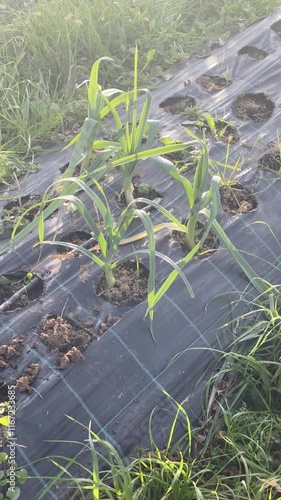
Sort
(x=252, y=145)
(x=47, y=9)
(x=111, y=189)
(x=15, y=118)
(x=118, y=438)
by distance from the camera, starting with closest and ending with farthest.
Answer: (x=118, y=438) < (x=111, y=189) < (x=252, y=145) < (x=15, y=118) < (x=47, y=9)

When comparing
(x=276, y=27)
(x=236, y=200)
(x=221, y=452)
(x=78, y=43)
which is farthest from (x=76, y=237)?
(x=276, y=27)

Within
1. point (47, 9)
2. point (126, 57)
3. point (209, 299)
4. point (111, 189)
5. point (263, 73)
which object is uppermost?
point (47, 9)

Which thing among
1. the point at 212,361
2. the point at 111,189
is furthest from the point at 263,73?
the point at 212,361

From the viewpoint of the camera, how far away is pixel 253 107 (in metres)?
2.48

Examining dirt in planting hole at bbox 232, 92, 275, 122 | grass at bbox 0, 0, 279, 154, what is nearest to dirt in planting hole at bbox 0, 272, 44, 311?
grass at bbox 0, 0, 279, 154

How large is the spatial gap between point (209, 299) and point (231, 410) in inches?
14.4

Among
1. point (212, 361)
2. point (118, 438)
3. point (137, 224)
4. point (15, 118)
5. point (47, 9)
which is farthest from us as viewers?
point (47, 9)

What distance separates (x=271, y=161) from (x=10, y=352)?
4.40 ft

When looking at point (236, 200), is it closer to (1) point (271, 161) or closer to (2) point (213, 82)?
(1) point (271, 161)

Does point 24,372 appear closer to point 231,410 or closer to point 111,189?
point 231,410

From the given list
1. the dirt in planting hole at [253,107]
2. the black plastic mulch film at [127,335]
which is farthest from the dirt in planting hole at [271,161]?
the dirt in planting hole at [253,107]

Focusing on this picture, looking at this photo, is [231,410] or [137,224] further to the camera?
[137,224]

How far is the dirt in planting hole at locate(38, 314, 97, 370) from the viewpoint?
61.2 inches

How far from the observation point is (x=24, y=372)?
5.04 ft
